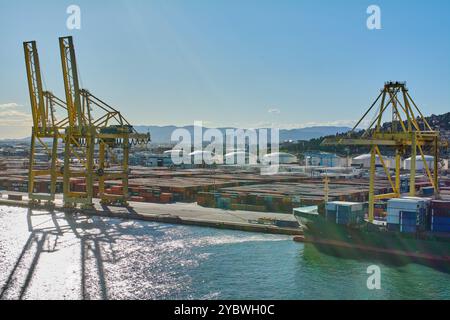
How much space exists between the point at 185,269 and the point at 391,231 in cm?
1070

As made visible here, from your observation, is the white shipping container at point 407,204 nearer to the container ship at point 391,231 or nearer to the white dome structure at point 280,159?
the container ship at point 391,231

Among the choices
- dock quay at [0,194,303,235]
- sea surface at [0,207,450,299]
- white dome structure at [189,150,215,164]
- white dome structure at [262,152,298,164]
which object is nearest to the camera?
sea surface at [0,207,450,299]

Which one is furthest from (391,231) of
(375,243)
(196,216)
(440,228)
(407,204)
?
(196,216)

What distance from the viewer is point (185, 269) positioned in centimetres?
2052

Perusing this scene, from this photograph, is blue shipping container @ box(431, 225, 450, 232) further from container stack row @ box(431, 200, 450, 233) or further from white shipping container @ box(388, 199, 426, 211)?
white shipping container @ box(388, 199, 426, 211)

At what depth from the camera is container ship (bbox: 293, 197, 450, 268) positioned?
2345 cm

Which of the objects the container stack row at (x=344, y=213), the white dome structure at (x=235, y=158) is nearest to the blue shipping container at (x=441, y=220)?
the container stack row at (x=344, y=213)

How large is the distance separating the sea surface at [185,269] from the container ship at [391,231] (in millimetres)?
1335

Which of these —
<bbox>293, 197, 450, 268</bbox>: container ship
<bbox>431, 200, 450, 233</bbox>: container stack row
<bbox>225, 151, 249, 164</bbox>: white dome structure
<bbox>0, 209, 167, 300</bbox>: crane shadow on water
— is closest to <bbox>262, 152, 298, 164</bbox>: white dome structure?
<bbox>225, 151, 249, 164</bbox>: white dome structure

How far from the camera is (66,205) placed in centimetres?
3744

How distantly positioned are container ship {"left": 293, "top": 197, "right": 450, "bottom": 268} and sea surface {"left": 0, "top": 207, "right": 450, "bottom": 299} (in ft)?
4.38
